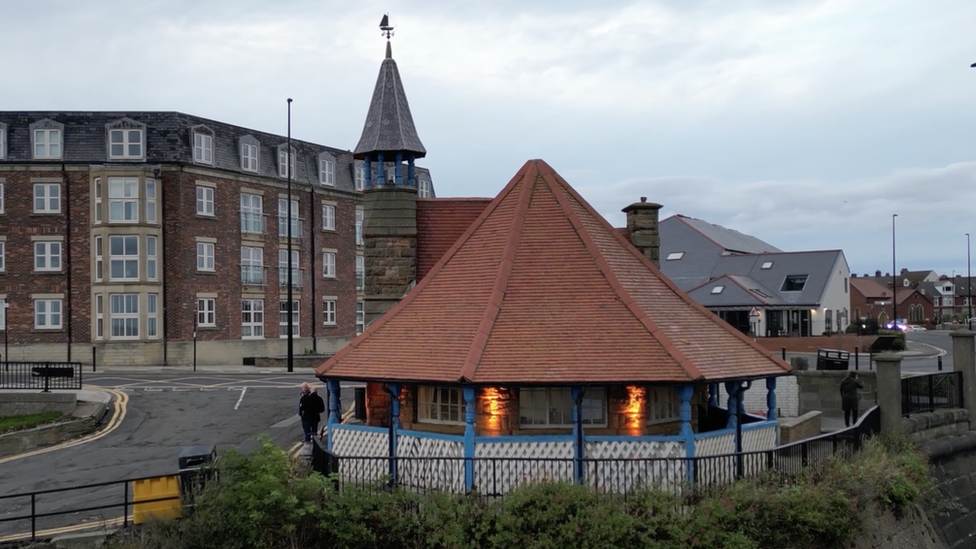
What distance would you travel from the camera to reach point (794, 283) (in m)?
53.7

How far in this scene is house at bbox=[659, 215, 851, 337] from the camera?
51250mm

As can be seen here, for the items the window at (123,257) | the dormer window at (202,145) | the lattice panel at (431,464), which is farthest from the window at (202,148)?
the lattice panel at (431,464)

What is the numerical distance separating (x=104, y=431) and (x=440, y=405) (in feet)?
37.1

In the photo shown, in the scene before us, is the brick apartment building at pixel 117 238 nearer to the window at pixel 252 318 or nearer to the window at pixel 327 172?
the window at pixel 252 318

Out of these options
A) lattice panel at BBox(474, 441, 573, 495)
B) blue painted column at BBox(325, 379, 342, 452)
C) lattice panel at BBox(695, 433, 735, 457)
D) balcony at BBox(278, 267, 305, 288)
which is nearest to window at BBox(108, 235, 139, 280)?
balcony at BBox(278, 267, 305, 288)

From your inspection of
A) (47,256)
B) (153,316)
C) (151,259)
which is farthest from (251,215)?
(47,256)

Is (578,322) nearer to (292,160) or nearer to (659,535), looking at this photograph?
(659,535)

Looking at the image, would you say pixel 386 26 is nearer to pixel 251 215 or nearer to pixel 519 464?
pixel 519 464

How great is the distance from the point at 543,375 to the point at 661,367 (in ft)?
6.35

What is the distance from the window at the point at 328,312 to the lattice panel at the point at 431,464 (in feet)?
121

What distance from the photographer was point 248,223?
45531 millimetres

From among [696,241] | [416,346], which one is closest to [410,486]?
[416,346]

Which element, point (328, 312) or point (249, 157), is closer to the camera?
point (249, 157)

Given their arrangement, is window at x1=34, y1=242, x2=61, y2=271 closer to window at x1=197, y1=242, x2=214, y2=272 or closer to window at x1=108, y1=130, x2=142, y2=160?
window at x1=108, y1=130, x2=142, y2=160
